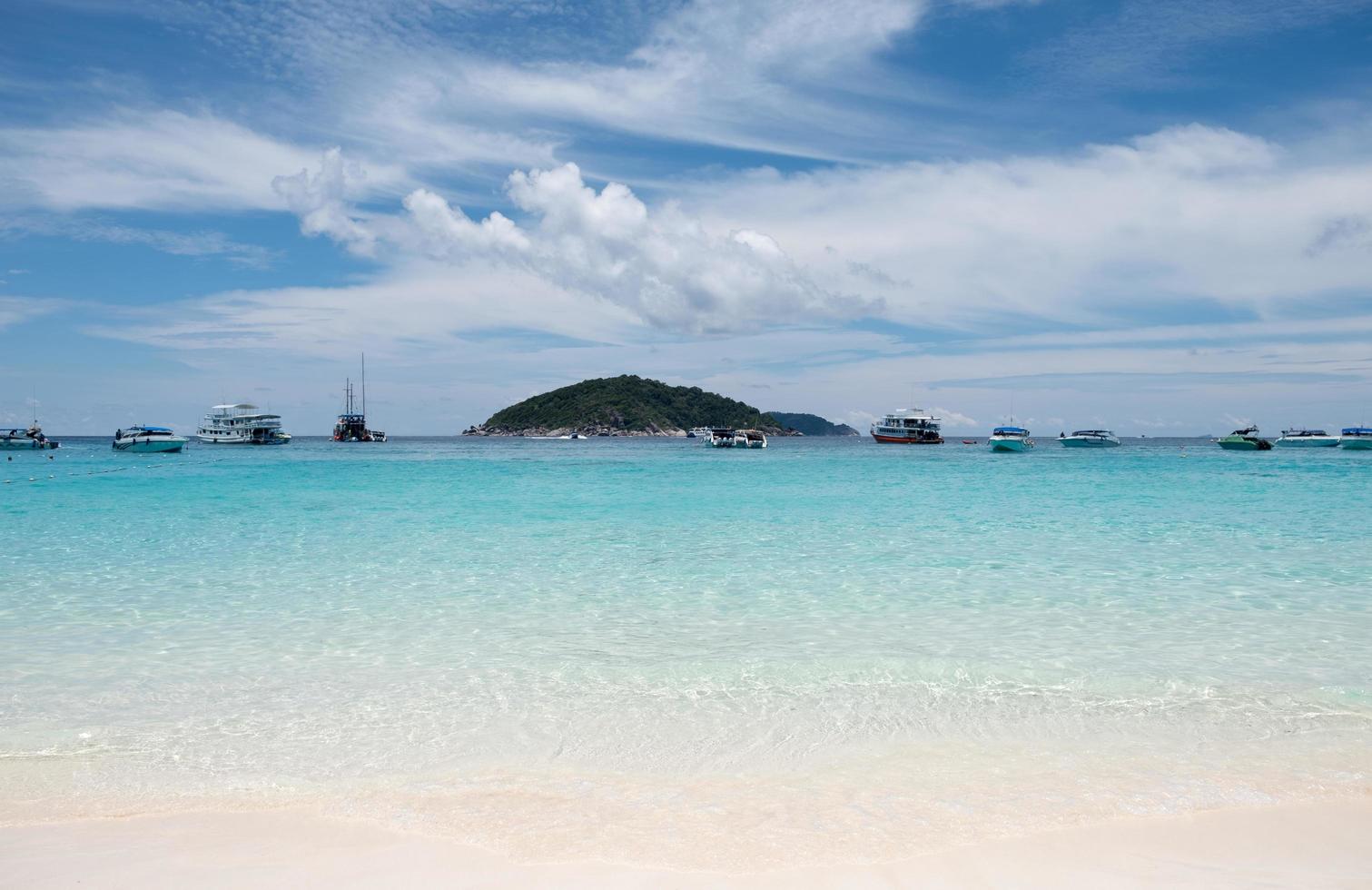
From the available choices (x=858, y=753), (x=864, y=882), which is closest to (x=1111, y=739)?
(x=858, y=753)

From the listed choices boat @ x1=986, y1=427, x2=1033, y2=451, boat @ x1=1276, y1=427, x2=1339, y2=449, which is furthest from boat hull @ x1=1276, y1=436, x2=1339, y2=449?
boat @ x1=986, y1=427, x2=1033, y2=451

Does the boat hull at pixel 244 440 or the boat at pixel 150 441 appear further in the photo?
the boat hull at pixel 244 440

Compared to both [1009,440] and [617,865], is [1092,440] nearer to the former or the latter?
[1009,440]

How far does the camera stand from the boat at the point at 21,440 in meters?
91.2

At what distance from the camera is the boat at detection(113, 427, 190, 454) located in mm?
88438

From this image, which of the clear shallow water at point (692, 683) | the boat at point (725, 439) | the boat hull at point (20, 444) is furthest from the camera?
the boat at point (725, 439)

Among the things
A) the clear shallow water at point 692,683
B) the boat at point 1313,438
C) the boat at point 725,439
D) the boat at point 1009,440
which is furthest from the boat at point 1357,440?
the clear shallow water at point 692,683

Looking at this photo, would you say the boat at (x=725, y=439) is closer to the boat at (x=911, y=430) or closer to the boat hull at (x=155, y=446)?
the boat at (x=911, y=430)

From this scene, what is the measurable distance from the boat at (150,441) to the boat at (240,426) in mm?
23821

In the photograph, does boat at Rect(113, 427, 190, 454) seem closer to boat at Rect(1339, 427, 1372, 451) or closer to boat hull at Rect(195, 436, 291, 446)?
boat hull at Rect(195, 436, 291, 446)

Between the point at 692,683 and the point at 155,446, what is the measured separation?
326ft

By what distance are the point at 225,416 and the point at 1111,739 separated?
441 feet

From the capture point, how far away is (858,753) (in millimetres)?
6059

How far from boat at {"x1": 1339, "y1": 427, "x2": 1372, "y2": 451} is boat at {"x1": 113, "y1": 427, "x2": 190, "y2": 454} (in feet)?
433
